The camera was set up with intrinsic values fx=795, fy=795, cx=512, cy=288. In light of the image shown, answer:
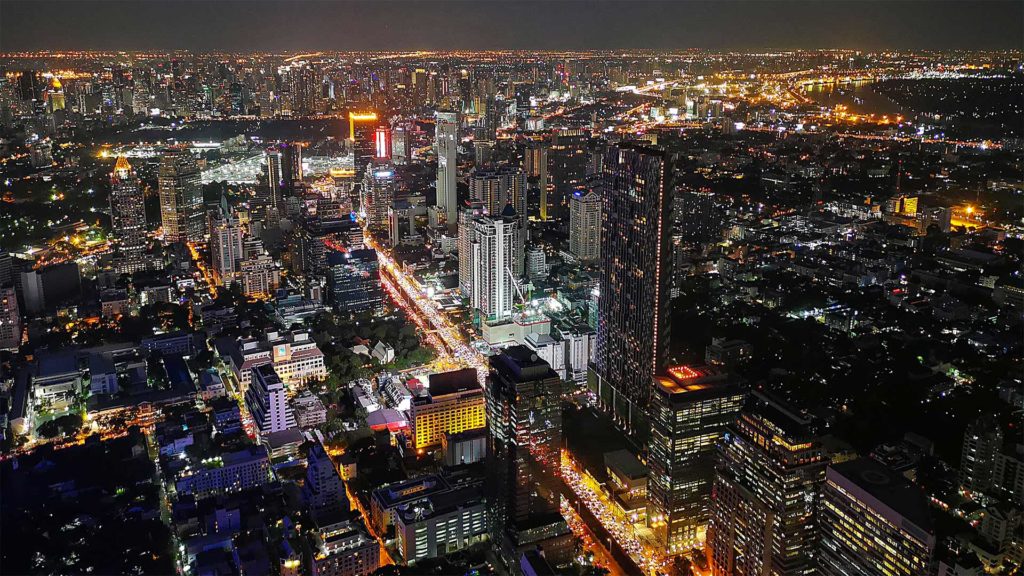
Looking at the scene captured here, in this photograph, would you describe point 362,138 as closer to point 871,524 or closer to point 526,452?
point 526,452

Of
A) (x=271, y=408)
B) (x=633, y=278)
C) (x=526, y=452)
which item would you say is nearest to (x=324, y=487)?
(x=271, y=408)

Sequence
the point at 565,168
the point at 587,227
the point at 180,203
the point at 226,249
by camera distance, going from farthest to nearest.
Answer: the point at 565,168, the point at 180,203, the point at 587,227, the point at 226,249

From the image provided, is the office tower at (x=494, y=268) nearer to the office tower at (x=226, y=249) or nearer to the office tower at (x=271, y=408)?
the office tower at (x=271, y=408)

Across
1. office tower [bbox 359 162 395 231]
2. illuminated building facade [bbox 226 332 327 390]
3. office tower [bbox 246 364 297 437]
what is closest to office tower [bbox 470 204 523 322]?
illuminated building facade [bbox 226 332 327 390]

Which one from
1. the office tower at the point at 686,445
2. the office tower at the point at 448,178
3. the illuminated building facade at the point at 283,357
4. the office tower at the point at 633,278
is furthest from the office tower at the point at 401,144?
the office tower at the point at 686,445

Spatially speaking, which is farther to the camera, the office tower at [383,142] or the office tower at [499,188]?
the office tower at [383,142]

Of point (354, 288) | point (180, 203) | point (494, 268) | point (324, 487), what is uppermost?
point (180, 203)

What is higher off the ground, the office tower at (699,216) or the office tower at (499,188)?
the office tower at (499,188)

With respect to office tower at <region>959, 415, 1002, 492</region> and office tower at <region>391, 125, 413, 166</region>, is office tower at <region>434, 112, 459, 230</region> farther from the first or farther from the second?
office tower at <region>959, 415, 1002, 492</region>
